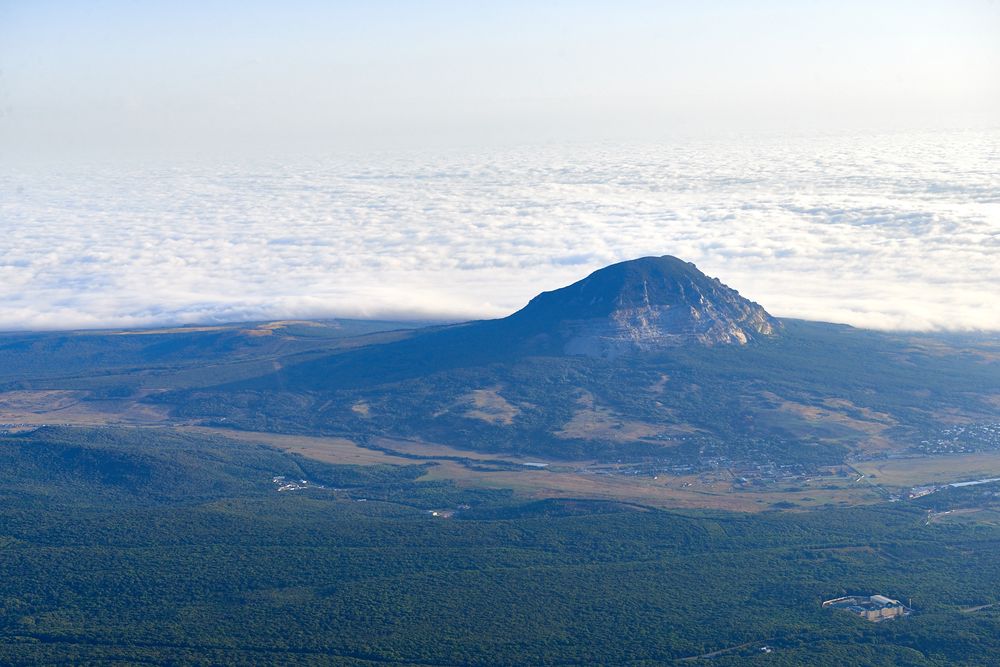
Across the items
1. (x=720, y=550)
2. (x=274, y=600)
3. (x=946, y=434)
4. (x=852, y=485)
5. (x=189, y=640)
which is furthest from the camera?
(x=946, y=434)

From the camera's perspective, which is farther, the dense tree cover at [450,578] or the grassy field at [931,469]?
the grassy field at [931,469]

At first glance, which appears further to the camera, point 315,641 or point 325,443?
point 325,443

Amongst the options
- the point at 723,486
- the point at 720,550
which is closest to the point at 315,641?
the point at 720,550

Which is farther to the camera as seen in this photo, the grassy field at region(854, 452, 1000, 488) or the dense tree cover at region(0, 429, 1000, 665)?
the grassy field at region(854, 452, 1000, 488)

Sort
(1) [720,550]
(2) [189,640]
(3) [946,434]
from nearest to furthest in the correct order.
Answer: (2) [189,640], (1) [720,550], (3) [946,434]

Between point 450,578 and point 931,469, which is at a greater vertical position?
point 931,469

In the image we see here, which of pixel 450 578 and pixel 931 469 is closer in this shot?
pixel 450 578

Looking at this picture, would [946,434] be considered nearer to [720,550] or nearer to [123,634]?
[720,550]
